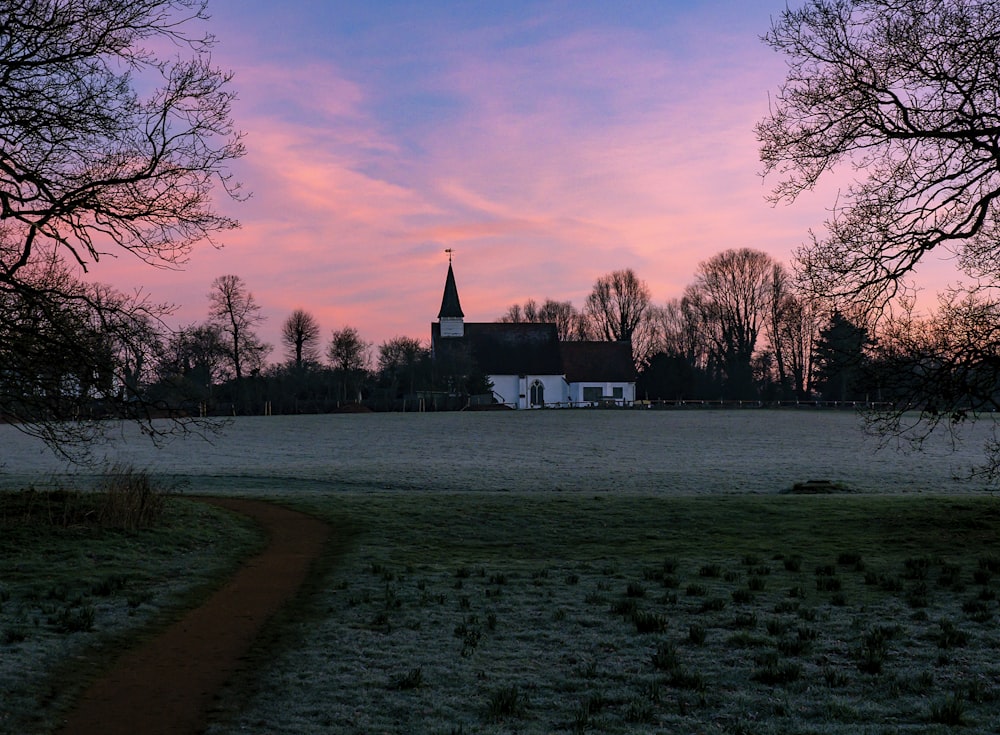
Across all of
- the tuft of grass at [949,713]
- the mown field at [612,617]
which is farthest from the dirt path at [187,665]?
the tuft of grass at [949,713]

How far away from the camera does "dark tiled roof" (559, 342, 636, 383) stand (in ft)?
310

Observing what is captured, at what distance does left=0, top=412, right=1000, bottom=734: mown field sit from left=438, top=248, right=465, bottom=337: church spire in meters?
74.6

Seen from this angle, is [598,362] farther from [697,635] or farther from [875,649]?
[875,649]

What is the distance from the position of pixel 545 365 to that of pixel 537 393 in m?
3.21

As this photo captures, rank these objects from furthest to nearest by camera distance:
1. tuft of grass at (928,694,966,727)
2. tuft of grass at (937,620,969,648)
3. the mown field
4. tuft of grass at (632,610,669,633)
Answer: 1. tuft of grass at (632,610,669,633)
2. tuft of grass at (937,620,969,648)
3. the mown field
4. tuft of grass at (928,694,966,727)

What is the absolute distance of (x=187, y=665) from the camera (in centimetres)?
800

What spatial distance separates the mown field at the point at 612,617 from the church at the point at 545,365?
69852 millimetres

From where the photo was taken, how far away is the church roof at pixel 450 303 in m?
98.6

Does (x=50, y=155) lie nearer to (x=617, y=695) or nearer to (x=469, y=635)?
(x=469, y=635)

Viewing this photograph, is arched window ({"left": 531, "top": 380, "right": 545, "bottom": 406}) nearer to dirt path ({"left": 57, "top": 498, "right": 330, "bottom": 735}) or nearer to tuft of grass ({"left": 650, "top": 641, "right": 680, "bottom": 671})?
dirt path ({"left": 57, "top": 498, "right": 330, "bottom": 735})

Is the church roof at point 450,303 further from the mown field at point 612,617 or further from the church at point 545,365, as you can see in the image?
the mown field at point 612,617

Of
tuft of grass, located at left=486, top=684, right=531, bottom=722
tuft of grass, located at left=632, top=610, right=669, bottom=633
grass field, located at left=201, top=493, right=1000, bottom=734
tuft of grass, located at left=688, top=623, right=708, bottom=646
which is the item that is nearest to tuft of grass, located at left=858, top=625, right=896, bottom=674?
grass field, located at left=201, top=493, right=1000, bottom=734

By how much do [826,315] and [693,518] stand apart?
5888mm

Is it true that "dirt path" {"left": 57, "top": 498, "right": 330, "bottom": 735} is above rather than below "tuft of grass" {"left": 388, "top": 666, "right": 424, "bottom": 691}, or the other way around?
below
